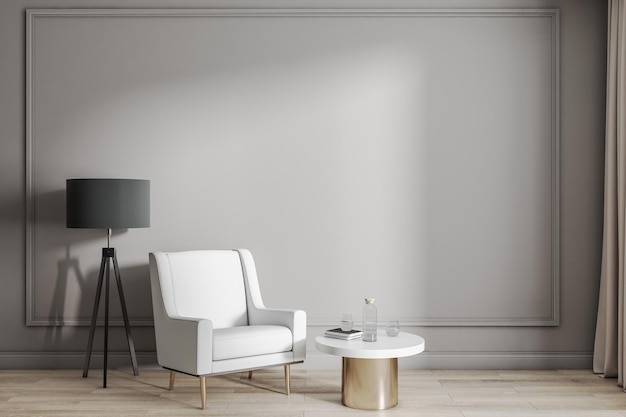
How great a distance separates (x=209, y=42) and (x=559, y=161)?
2660mm

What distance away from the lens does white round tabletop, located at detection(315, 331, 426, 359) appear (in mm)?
3213

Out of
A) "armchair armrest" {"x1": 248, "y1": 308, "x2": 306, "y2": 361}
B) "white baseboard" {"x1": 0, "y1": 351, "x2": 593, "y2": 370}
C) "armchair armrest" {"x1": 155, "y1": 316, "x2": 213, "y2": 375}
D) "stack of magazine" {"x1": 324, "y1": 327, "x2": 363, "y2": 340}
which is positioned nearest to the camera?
"armchair armrest" {"x1": 155, "y1": 316, "x2": 213, "y2": 375}

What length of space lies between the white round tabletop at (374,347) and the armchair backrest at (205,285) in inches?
28.3

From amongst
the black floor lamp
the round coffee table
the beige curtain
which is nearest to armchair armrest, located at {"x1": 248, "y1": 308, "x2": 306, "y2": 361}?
the round coffee table

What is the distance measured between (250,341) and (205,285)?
0.58 metres

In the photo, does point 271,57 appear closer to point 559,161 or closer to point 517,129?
point 517,129

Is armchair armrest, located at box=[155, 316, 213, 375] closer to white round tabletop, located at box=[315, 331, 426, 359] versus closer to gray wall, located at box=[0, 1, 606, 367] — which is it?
white round tabletop, located at box=[315, 331, 426, 359]

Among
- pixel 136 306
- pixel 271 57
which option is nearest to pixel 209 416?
pixel 136 306

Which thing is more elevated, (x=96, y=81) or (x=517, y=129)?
(x=96, y=81)

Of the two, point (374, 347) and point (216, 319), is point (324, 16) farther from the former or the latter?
point (374, 347)

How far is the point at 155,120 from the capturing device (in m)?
4.32

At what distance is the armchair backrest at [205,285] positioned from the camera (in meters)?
3.72

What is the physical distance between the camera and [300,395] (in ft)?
11.9

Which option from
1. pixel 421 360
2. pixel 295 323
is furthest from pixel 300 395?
pixel 421 360
